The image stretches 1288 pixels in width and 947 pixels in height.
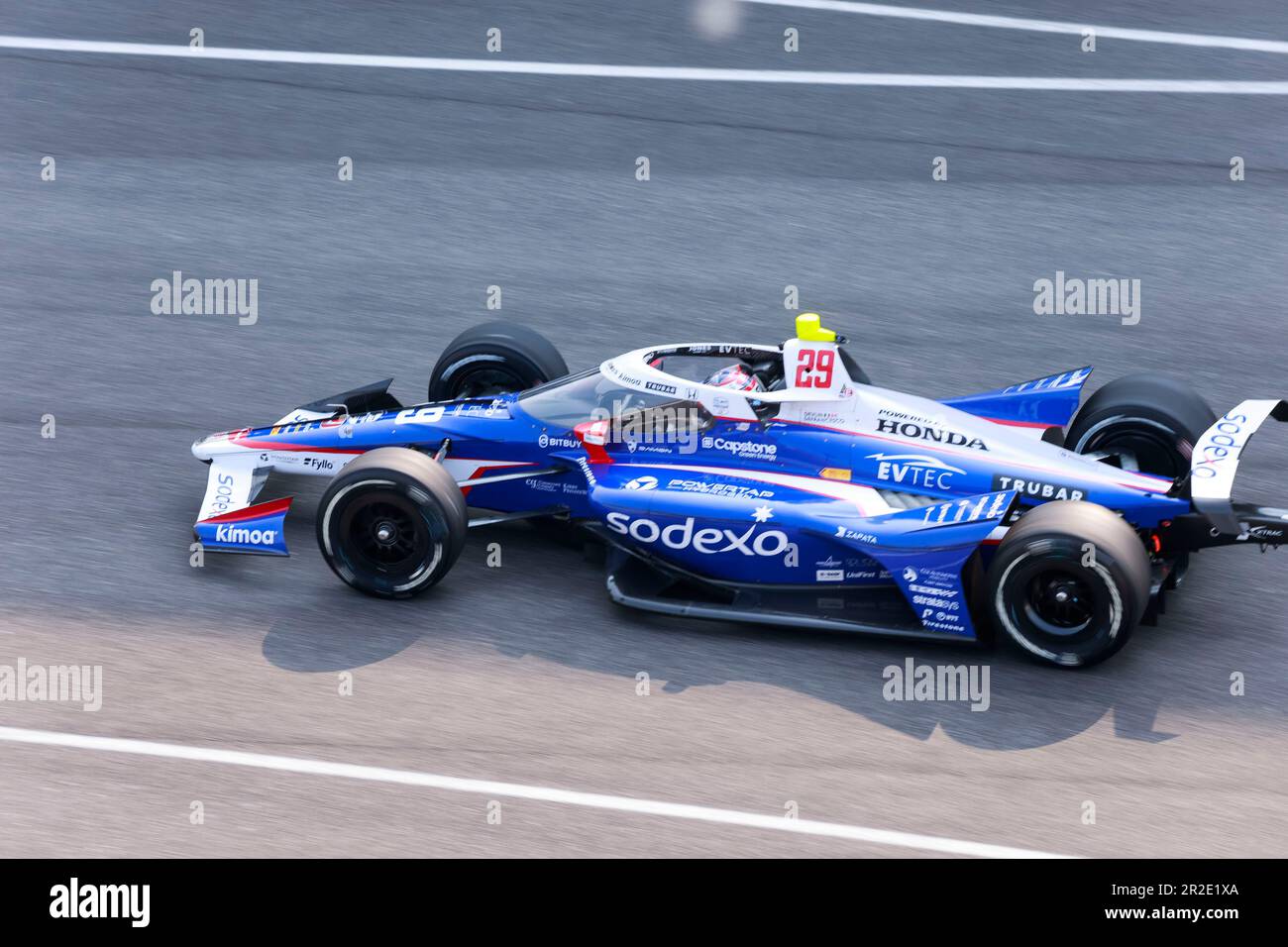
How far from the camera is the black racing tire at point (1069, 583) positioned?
27.0 ft

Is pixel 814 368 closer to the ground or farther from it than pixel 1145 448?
farther from it

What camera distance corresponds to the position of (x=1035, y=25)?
1586cm

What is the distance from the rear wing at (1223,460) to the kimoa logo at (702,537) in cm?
215

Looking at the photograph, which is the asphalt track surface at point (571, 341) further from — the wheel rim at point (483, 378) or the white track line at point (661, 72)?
the wheel rim at point (483, 378)

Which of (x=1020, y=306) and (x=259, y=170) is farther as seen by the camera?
(x=259, y=170)

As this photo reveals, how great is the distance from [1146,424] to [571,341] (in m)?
4.43

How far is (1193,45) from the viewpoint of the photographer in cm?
1559

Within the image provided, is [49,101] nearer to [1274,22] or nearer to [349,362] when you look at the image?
[349,362]

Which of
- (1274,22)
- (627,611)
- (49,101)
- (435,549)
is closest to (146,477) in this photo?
(435,549)

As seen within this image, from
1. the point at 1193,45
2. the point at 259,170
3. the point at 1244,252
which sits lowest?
the point at 1244,252

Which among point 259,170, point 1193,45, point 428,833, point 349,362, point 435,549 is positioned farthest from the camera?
point 1193,45

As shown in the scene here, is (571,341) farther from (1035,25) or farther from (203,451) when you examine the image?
(1035,25)

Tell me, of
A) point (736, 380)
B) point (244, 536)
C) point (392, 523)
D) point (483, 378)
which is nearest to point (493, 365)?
point (483, 378)

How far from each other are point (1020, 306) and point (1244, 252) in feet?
6.70
